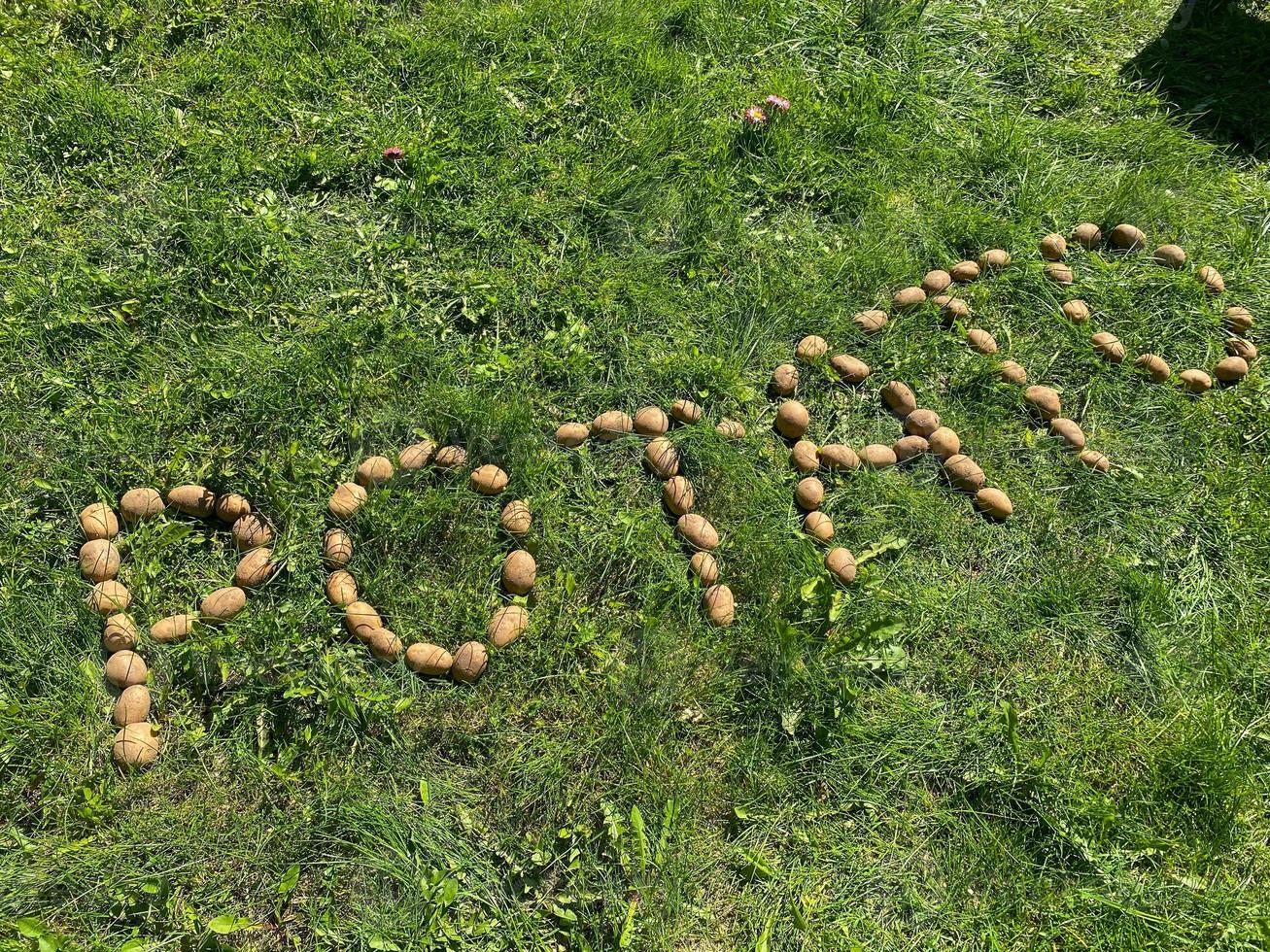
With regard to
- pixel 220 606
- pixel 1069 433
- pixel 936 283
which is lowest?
pixel 220 606

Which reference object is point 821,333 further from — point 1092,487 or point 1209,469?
point 1209,469

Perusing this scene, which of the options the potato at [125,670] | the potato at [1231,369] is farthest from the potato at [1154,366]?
the potato at [125,670]

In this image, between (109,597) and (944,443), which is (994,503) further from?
(109,597)

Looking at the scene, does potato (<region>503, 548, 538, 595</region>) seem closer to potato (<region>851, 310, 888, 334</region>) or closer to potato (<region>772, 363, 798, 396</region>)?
potato (<region>772, 363, 798, 396</region>)

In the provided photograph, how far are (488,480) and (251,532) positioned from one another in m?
0.79

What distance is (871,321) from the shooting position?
12.2 ft

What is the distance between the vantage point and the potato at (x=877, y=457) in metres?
3.41

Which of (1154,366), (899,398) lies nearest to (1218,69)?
(1154,366)

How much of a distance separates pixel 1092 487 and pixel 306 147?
341cm

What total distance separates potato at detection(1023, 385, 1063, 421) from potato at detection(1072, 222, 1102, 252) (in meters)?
0.86

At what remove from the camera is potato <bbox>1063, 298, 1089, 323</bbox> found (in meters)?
3.85

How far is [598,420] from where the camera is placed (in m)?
3.38

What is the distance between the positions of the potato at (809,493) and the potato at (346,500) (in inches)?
59.0

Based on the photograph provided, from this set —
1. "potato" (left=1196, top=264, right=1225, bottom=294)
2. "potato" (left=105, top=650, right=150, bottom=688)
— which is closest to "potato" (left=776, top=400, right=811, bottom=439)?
"potato" (left=1196, top=264, right=1225, bottom=294)
